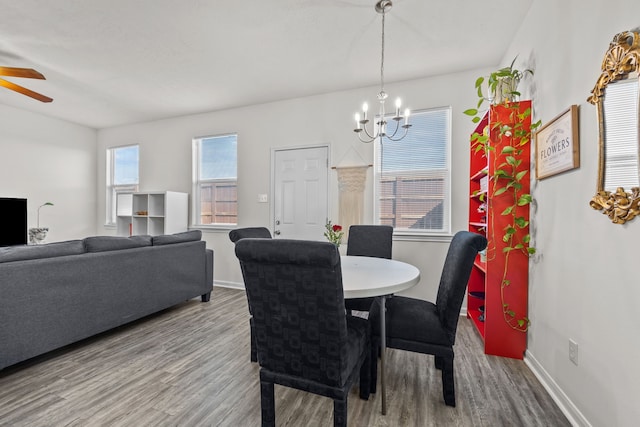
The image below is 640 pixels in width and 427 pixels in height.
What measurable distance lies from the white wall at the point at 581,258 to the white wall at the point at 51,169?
6.62 meters

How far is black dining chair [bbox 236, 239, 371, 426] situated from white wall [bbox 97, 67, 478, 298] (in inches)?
96.7

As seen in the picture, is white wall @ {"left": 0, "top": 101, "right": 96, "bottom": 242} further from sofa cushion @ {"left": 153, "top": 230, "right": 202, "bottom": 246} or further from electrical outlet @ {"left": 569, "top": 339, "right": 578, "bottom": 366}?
electrical outlet @ {"left": 569, "top": 339, "right": 578, "bottom": 366}

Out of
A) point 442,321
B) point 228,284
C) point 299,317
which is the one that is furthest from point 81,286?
point 442,321

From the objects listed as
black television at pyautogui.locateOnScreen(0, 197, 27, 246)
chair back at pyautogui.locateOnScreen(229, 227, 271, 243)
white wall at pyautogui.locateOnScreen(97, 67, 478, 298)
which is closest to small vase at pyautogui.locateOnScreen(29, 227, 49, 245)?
black television at pyautogui.locateOnScreen(0, 197, 27, 246)

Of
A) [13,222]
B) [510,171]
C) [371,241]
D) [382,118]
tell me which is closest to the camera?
[510,171]

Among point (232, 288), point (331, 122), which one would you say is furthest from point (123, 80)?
point (232, 288)

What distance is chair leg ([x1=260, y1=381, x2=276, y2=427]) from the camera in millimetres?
1364

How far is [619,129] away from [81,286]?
347 centimetres

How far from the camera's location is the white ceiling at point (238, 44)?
2291mm

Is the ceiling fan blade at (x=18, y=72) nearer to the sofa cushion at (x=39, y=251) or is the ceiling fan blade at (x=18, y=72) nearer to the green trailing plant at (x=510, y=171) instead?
the sofa cushion at (x=39, y=251)

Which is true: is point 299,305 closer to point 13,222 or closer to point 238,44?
point 238,44

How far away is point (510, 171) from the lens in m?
2.25

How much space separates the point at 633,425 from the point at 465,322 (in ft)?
6.30

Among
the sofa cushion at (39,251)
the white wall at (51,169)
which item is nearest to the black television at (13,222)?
the white wall at (51,169)
